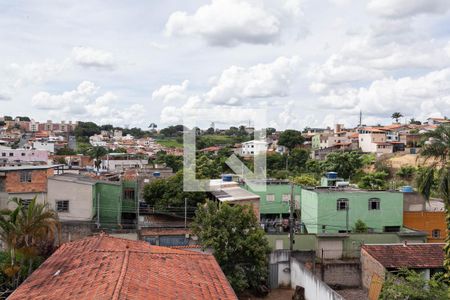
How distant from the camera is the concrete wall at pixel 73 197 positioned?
21422mm

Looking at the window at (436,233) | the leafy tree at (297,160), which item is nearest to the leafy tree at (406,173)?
the leafy tree at (297,160)

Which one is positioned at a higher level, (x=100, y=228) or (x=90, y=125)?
(x=90, y=125)

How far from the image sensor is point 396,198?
25.4 m

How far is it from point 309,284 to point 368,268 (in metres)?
3.51

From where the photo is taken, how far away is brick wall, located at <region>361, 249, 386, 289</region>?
61.4ft

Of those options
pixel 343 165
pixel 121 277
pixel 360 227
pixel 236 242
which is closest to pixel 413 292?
pixel 236 242

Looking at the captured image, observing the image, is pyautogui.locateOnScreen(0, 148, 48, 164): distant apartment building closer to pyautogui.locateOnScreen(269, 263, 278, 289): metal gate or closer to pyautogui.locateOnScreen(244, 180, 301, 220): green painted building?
pyautogui.locateOnScreen(244, 180, 301, 220): green painted building

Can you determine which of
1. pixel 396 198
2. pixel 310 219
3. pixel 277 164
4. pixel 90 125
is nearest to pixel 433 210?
pixel 396 198

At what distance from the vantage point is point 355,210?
2528cm

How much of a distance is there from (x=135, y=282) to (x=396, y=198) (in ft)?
63.8

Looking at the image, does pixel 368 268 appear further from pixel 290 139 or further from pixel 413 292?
pixel 290 139

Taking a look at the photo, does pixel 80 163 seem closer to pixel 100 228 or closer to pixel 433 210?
pixel 100 228

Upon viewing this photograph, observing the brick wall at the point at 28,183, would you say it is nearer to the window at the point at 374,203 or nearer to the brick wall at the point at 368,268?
the brick wall at the point at 368,268

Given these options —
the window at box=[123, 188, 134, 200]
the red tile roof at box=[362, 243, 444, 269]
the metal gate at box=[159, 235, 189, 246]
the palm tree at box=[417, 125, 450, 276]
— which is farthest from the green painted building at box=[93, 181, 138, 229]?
the palm tree at box=[417, 125, 450, 276]
